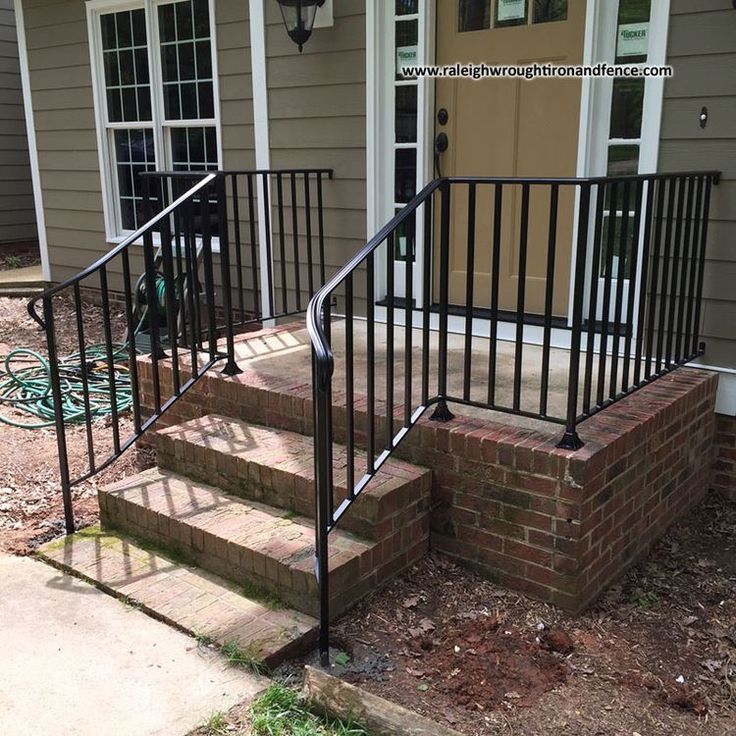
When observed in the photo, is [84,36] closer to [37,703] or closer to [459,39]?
[459,39]

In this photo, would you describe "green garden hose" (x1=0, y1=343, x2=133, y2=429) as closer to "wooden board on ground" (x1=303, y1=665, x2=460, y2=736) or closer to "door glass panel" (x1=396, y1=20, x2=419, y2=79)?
"door glass panel" (x1=396, y1=20, x2=419, y2=79)

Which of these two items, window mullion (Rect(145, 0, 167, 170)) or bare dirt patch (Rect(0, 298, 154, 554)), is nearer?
bare dirt patch (Rect(0, 298, 154, 554))

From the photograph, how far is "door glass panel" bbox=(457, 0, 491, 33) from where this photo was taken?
3963mm

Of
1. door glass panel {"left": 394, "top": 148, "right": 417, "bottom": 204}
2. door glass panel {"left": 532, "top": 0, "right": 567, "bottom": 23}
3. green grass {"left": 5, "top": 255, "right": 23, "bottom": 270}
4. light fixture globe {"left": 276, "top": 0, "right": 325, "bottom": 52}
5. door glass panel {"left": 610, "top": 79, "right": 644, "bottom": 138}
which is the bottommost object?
green grass {"left": 5, "top": 255, "right": 23, "bottom": 270}

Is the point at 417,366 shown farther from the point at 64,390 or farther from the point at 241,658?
the point at 64,390

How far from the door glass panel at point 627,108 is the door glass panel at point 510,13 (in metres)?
0.62

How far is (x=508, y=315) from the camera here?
13.9 ft

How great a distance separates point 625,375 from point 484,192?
5.30 ft

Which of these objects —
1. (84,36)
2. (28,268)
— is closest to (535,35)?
(84,36)

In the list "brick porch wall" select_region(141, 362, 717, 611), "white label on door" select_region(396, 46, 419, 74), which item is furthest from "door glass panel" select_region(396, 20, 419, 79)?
"brick porch wall" select_region(141, 362, 717, 611)

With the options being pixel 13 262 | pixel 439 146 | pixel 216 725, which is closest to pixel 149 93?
pixel 439 146

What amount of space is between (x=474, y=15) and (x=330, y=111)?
3.36 ft

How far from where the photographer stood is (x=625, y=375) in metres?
2.89

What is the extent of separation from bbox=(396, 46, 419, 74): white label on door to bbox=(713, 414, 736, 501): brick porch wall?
95.8 inches
